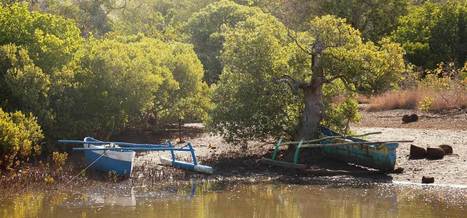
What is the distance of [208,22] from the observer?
132ft

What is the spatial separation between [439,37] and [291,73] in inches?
709

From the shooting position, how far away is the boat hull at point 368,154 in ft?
61.9

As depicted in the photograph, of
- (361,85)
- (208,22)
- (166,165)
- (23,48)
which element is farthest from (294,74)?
(208,22)

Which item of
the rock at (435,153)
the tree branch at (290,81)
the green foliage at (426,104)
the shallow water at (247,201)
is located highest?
the tree branch at (290,81)

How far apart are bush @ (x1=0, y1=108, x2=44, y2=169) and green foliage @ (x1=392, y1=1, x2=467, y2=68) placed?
22.4 meters

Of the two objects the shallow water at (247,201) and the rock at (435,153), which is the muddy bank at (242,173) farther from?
the shallow water at (247,201)

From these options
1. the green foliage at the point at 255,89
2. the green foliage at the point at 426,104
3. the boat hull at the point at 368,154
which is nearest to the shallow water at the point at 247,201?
the boat hull at the point at 368,154

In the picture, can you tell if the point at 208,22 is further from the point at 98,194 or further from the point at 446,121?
the point at 98,194

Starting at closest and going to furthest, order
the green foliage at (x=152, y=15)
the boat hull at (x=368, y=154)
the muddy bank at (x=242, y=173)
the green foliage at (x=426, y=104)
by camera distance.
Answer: the muddy bank at (x=242, y=173) → the boat hull at (x=368, y=154) → the green foliage at (x=426, y=104) → the green foliage at (x=152, y=15)

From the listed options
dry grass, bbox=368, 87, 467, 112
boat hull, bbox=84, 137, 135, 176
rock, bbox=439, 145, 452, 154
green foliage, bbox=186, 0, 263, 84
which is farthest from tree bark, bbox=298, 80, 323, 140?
green foliage, bbox=186, 0, 263, 84

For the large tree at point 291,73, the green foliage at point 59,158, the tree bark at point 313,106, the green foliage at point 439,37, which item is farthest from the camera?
the green foliage at point 439,37

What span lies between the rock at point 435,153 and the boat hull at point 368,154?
157 cm

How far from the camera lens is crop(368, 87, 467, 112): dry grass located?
28.9 metres

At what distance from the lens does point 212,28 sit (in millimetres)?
40062
